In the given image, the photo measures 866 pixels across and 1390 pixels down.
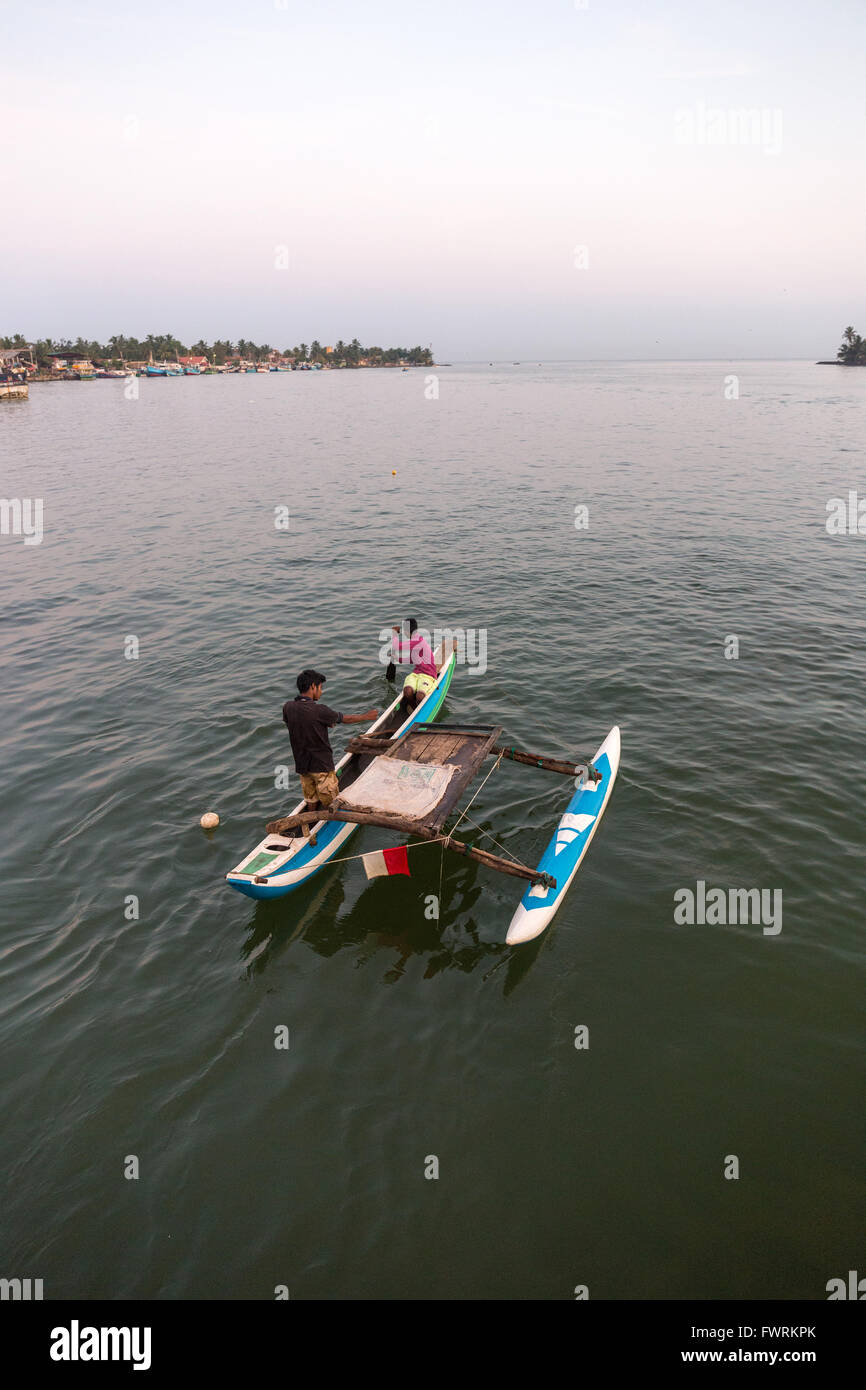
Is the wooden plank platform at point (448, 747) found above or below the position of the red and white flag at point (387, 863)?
above

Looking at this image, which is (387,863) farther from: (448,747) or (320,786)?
(448,747)

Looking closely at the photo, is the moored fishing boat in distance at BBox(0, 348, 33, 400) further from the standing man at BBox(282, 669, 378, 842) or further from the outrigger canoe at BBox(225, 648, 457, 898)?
the standing man at BBox(282, 669, 378, 842)

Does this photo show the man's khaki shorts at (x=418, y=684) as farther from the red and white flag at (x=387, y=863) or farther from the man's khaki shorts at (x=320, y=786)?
the red and white flag at (x=387, y=863)

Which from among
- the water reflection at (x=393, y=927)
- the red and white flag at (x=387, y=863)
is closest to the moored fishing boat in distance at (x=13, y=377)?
the water reflection at (x=393, y=927)

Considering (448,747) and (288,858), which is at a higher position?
(448,747)

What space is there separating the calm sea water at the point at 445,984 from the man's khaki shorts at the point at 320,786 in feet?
5.08

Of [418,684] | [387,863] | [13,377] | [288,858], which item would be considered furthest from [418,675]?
[13,377]

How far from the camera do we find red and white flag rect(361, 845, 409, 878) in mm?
11016

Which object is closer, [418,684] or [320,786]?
[320,786]

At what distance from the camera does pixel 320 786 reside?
11.5 meters

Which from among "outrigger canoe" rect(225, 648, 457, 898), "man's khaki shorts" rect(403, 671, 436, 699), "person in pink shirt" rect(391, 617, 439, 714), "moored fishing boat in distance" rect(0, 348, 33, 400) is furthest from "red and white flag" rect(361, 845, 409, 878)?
"moored fishing boat in distance" rect(0, 348, 33, 400)

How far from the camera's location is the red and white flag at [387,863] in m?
11.0

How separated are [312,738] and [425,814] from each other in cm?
225
